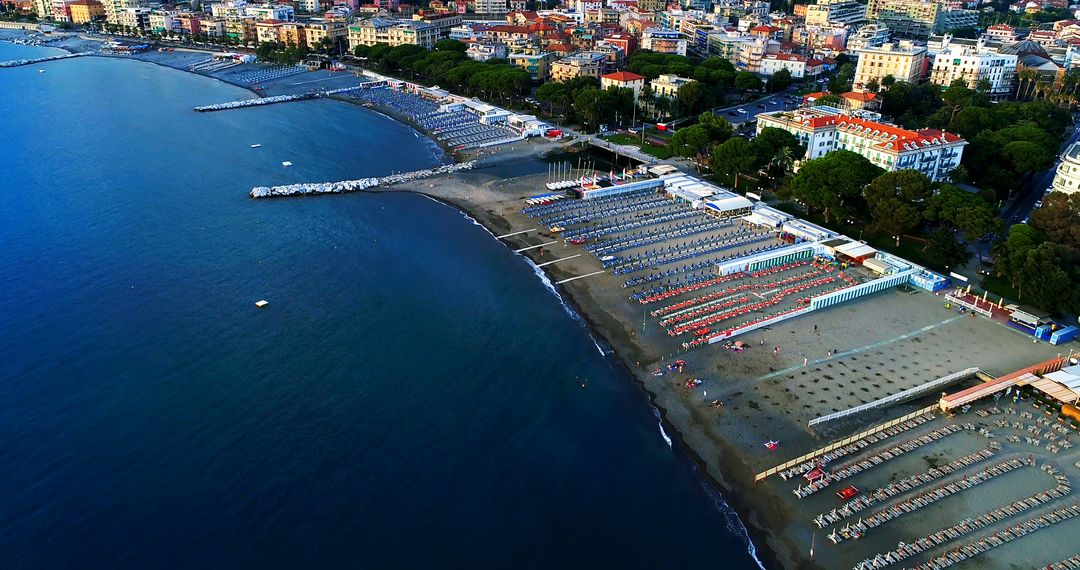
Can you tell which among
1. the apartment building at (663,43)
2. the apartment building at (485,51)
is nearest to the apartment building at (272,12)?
the apartment building at (485,51)

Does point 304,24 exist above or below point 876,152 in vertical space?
above

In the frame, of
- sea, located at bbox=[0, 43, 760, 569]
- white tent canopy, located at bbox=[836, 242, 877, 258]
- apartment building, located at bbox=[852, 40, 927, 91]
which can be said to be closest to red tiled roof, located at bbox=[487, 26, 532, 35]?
apartment building, located at bbox=[852, 40, 927, 91]

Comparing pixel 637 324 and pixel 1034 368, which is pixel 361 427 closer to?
pixel 637 324

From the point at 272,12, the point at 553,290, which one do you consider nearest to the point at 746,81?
the point at 553,290

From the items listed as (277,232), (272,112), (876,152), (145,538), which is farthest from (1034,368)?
(272,112)

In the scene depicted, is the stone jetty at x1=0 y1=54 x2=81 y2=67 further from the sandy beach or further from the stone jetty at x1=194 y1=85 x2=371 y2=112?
the sandy beach

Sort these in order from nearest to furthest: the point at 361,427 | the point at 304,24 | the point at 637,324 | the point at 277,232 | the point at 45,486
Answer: the point at 45,486 → the point at 361,427 → the point at 637,324 → the point at 277,232 → the point at 304,24

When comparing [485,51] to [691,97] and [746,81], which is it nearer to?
[746,81]
